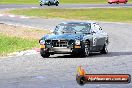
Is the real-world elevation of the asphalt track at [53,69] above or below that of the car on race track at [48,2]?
above

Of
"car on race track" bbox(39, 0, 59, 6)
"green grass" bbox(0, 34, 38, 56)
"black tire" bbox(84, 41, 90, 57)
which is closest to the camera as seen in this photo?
"black tire" bbox(84, 41, 90, 57)

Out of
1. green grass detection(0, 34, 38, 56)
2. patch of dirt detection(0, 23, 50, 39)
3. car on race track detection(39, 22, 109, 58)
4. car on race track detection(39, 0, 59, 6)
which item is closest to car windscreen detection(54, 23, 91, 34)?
car on race track detection(39, 22, 109, 58)

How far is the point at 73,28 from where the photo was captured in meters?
21.1

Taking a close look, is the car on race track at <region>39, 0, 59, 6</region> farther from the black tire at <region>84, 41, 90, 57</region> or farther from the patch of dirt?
the black tire at <region>84, 41, 90, 57</region>

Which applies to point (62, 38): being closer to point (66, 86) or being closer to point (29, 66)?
point (29, 66)

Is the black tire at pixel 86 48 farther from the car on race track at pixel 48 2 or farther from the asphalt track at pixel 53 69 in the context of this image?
the car on race track at pixel 48 2

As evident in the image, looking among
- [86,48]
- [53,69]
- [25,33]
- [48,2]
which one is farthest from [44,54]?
[48,2]

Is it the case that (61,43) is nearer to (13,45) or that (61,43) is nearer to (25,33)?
(13,45)

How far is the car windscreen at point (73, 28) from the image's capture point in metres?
20.9

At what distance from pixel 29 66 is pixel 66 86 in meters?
5.43

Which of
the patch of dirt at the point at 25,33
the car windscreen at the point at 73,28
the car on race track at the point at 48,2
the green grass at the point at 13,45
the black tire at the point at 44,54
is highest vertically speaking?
the car windscreen at the point at 73,28

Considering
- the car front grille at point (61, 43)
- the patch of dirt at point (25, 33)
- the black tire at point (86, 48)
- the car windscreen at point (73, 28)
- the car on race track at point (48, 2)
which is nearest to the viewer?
the car front grille at point (61, 43)

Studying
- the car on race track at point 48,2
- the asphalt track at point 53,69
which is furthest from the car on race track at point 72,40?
the car on race track at point 48,2

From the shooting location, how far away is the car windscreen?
2094cm
